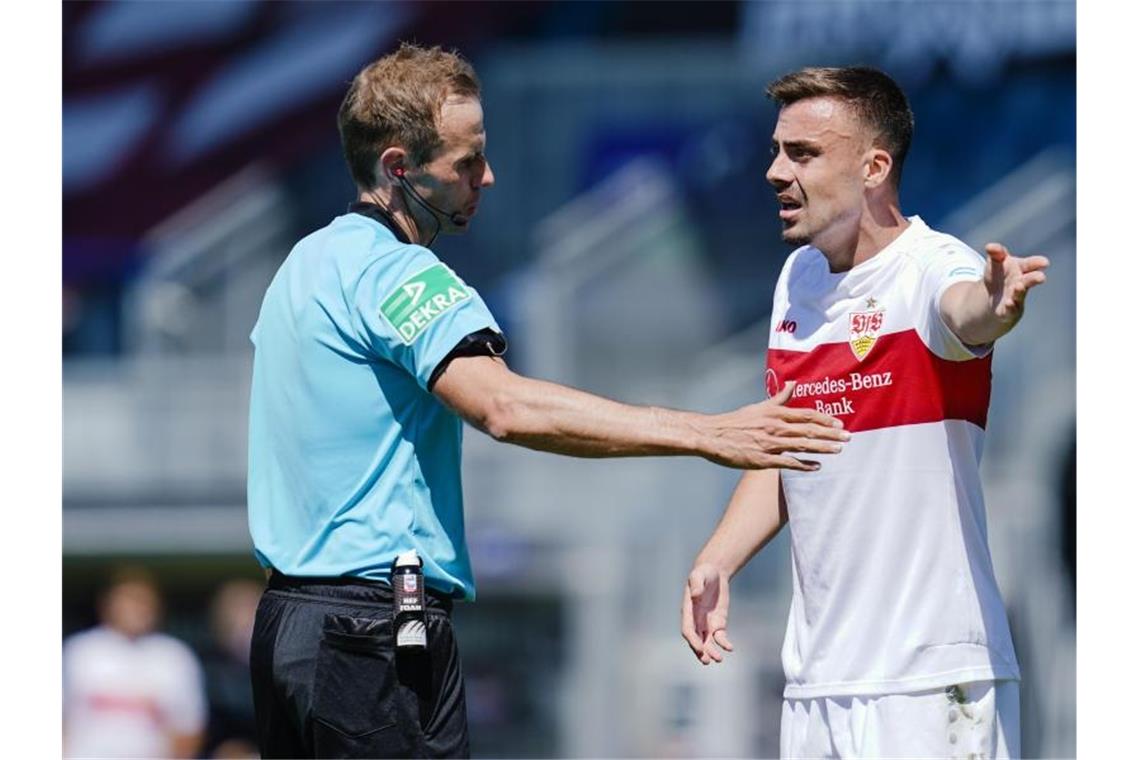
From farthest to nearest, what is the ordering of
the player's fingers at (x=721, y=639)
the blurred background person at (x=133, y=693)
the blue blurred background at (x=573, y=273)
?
the blue blurred background at (x=573, y=273) → the blurred background person at (x=133, y=693) → the player's fingers at (x=721, y=639)

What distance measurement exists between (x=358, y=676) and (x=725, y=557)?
102 centimetres

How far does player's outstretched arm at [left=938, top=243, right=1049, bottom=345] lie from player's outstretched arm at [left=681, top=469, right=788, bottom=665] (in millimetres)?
768

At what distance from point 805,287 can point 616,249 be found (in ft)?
33.1

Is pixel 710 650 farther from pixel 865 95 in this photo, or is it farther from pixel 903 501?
pixel 865 95

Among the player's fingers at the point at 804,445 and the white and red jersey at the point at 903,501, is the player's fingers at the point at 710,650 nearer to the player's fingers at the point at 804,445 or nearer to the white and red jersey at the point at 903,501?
the white and red jersey at the point at 903,501

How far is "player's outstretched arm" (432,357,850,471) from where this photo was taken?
3797 millimetres

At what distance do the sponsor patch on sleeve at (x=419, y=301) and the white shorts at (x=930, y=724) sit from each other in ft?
4.27

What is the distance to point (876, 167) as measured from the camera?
4.37 meters

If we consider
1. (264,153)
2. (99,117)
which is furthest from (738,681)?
(99,117)

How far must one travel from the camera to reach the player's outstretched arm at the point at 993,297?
375 centimetres

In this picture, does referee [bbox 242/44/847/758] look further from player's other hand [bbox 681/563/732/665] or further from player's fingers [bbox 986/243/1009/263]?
player's other hand [bbox 681/563/732/665]

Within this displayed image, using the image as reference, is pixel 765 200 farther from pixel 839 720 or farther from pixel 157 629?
pixel 839 720

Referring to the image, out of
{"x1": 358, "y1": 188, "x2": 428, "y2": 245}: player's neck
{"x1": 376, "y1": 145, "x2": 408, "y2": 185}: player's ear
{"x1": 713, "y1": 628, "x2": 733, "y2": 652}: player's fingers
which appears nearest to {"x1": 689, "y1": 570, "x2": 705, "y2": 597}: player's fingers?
{"x1": 713, "y1": 628, "x2": 733, "y2": 652}: player's fingers

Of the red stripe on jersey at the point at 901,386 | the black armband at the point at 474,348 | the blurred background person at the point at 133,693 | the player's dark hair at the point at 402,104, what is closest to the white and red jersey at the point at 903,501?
the red stripe on jersey at the point at 901,386
